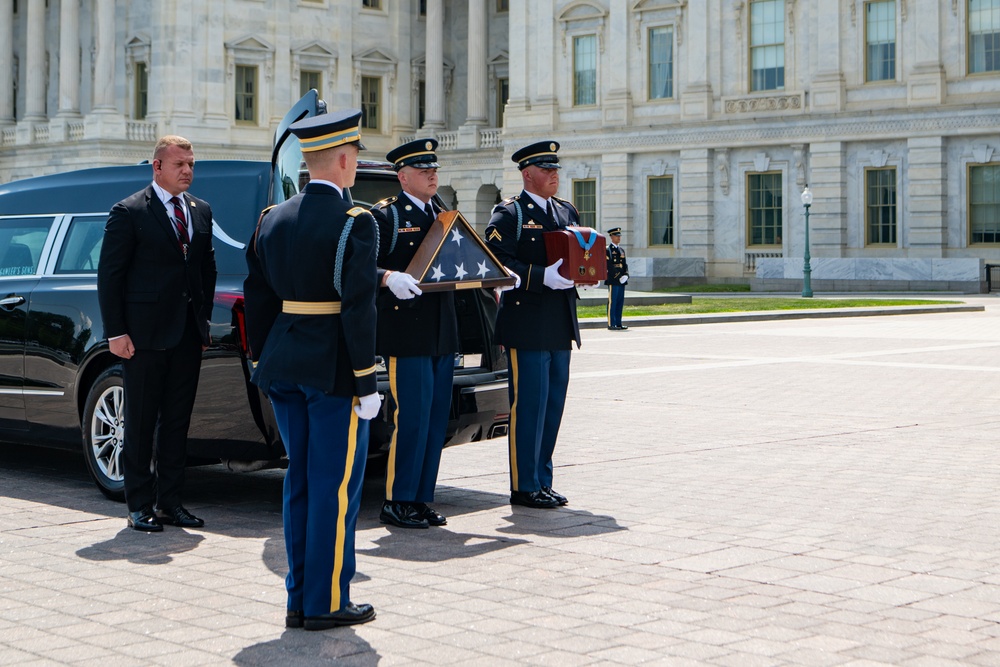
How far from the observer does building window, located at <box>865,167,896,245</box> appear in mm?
45656

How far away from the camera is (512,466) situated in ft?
28.3

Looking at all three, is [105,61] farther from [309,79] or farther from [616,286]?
[616,286]

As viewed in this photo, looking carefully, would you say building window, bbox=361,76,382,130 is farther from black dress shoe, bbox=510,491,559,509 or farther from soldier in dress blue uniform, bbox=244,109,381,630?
soldier in dress blue uniform, bbox=244,109,381,630

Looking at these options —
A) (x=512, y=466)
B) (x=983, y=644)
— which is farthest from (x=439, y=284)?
(x=983, y=644)

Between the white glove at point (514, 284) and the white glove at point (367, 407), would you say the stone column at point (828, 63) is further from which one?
the white glove at point (367, 407)

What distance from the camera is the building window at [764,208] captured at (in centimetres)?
4784

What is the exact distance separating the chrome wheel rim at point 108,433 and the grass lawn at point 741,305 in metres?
23.3

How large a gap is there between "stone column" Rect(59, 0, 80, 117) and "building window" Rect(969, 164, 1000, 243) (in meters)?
39.7

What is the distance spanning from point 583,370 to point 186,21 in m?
47.2

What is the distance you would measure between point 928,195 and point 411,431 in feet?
130

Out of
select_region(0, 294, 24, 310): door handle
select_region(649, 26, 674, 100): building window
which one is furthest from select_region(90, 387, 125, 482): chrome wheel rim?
select_region(649, 26, 674, 100): building window

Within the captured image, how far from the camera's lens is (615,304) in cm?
2734

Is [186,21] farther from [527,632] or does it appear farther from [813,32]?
[527,632]

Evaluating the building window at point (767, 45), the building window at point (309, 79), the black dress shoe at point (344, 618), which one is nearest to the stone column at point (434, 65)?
the building window at point (309, 79)
